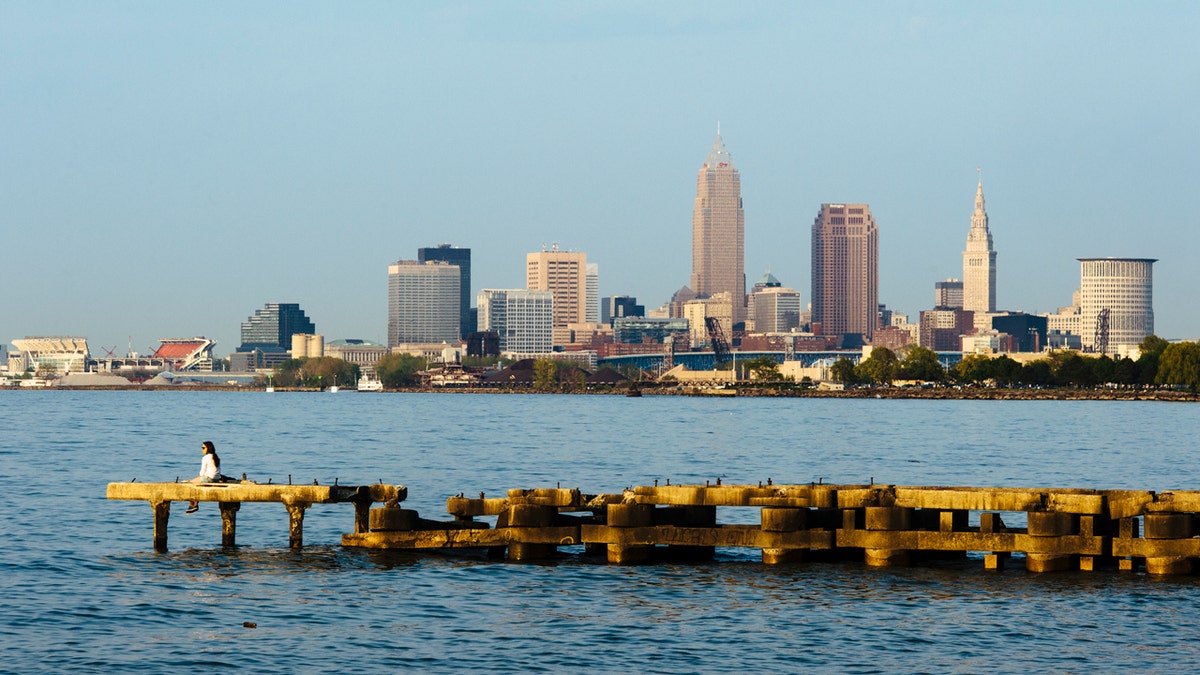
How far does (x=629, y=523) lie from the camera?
4109cm

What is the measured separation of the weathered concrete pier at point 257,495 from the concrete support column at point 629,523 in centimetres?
534

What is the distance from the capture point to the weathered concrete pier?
4212cm

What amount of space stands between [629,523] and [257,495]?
9.01 m

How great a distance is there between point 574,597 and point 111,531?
1896 cm

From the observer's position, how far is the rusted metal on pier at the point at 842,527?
127 ft

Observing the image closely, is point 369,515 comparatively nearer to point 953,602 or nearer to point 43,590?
point 43,590

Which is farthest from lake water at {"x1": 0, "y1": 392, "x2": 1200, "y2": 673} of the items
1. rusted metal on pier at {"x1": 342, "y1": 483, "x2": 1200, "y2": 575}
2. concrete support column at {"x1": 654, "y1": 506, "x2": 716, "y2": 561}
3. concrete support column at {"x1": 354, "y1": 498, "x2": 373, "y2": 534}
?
concrete support column at {"x1": 654, "y1": 506, "x2": 716, "y2": 561}

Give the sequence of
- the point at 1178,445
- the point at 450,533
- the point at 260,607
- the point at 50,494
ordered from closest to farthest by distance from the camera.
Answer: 1. the point at 260,607
2. the point at 450,533
3. the point at 50,494
4. the point at 1178,445

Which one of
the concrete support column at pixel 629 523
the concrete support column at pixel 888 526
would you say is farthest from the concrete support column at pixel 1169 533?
the concrete support column at pixel 629 523

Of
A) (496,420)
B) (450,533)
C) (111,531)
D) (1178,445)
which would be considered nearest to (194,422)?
(496,420)

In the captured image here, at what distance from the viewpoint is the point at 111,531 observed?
5038 centimetres

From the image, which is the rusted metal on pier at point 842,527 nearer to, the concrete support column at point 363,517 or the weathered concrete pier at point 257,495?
the concrete support column at point 363,517

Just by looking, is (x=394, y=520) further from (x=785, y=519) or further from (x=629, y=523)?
(x=785, y=519)

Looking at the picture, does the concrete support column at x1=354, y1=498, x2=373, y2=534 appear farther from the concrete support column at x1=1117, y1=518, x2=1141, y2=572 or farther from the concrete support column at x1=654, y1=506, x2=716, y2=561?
the concrete support column at x1=1117, y1=518, x2=1141, y2=572
